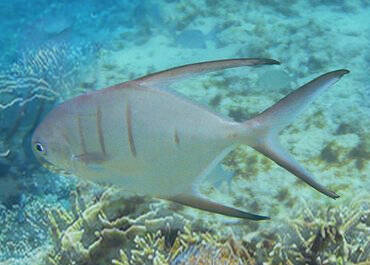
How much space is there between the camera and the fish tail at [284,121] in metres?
1.80

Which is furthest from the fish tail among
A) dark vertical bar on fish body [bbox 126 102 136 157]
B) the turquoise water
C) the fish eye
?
the turquoise water

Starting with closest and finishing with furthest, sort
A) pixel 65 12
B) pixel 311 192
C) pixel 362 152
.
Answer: pixel 311 192
pixel 362 152
pixel 65 12

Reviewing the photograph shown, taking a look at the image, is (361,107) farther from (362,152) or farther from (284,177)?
(284,177)

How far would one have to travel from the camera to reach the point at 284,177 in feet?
13.8

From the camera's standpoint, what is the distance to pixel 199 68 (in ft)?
6.32

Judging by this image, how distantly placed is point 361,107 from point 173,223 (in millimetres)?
2844

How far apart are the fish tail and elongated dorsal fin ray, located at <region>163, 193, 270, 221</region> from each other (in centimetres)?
23

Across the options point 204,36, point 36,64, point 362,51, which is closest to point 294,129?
point 362,51

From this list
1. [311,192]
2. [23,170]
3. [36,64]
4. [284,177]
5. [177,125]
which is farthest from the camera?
[36,64]

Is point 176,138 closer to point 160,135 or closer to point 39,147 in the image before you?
point 160,135

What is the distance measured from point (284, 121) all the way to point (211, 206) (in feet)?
1.44

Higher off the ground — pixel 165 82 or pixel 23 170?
pixel 165 82

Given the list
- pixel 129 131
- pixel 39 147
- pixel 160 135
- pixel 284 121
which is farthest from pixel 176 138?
pixel 39 147

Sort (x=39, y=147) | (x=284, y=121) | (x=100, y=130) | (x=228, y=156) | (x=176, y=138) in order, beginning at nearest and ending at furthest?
(x=284, y=121), (x=176, y=138), (x=100, y=130), (x=39, y=147), (x=228, y=156)
